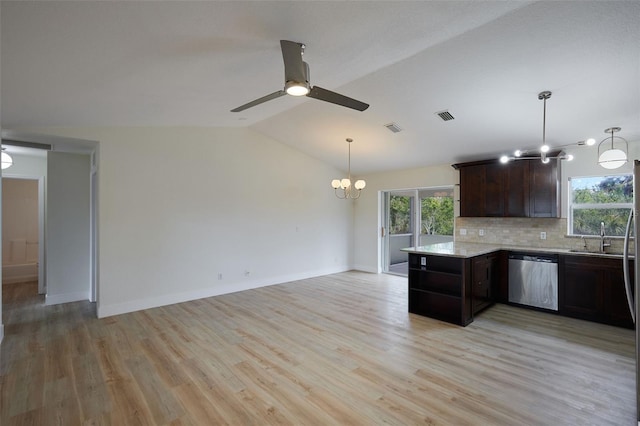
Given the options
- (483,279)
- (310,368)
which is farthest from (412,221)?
(310,368)

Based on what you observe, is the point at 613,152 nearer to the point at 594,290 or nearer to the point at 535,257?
the point at 535,257

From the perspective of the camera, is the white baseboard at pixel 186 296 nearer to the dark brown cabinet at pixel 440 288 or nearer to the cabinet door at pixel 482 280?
the dark brown cabinet at pixel 440 288

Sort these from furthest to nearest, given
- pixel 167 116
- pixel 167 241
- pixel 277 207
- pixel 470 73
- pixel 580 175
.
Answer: pixel 277 207, pixel 167 241, pixel 580 175, pixel 167 116, pixel 470 73

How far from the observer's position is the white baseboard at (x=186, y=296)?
443 centimetres

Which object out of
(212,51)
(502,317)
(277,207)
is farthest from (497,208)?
(212,51)

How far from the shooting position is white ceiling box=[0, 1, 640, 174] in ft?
6.61

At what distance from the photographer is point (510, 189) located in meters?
5.02

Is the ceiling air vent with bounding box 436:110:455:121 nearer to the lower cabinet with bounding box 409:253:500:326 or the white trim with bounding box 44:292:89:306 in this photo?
the lower cabinet with bounding box 409:253:500:326

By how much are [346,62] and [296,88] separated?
1.21 m

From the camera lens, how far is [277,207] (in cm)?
646

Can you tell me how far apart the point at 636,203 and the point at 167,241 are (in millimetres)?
5675

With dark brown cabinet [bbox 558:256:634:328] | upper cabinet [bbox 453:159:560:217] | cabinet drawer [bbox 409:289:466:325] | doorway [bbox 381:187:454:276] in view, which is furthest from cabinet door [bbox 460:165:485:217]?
cabinet drawer [bbox 409:289:466:325]

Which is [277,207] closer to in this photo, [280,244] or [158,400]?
[280,244]

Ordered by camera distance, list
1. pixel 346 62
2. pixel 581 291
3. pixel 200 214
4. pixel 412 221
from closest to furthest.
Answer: pixel 346 62
pixel 581 291
pixel 200 214
pixel 412 221
